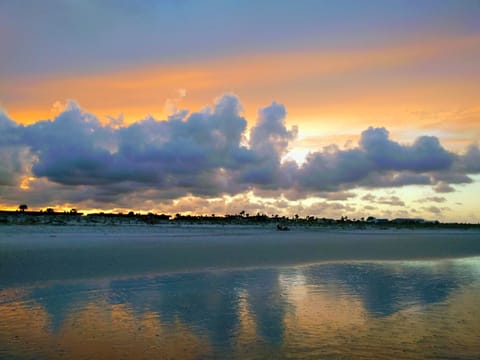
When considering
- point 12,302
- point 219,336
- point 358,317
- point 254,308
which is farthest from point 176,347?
point 12,302

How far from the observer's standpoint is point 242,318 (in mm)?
11320

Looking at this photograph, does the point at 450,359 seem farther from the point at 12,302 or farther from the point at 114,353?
the point at 12,302

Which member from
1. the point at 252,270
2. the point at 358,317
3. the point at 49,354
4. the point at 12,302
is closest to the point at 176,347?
the point at 49,354

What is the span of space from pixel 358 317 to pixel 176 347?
204 inches

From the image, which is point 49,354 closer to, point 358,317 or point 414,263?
point 358,317

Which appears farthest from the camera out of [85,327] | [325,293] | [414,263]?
[414,263]

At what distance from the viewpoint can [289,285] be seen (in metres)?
16.4

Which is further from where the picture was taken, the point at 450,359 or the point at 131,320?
the point at 131,320

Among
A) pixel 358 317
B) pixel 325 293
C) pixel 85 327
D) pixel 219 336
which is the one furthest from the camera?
pixel 325 293

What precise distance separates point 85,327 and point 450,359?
26.3 feet

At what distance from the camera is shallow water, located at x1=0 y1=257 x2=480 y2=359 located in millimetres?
8859

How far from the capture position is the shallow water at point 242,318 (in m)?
8.86

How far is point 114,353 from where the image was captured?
861 centimetres

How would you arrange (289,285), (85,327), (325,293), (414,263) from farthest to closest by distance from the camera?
(414,263), (289,285), (325,293), (85,327)
